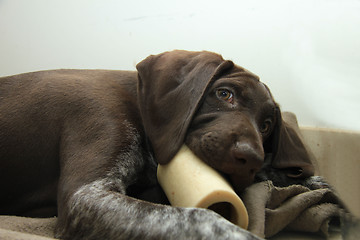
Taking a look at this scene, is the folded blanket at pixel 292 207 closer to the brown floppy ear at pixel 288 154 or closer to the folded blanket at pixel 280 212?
the folded blanket at pixel 280 212

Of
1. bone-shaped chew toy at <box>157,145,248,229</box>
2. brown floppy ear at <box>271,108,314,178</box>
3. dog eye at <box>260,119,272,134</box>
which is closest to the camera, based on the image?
bone-shaped chew toy at <box>157,145,248,229</box>

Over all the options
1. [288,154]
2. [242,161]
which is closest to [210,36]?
[288,154]

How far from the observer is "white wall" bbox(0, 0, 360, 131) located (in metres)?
3.88

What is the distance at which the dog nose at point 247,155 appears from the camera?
1.96 m

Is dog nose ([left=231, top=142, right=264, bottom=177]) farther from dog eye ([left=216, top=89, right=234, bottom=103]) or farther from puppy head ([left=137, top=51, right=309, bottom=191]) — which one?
dog eye ([left=216, top=89, right=234, bottom=103])

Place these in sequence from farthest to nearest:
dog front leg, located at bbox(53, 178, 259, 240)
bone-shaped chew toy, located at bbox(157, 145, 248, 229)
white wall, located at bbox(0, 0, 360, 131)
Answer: white wall, located at bbox(0, 0, 360, 131) < bone-shaped chew toy, located at bbox(157, 145, 248, 229) < dog front leg, located at bbox(53, 178, 259, 240)

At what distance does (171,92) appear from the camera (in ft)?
7.64

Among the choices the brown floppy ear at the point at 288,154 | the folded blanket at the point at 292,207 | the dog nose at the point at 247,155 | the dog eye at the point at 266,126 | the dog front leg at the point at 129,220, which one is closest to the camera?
the dog front leg at the point at 129,220

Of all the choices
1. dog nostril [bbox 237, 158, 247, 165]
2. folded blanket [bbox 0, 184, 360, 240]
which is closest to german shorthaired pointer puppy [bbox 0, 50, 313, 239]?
dog nostril [bbox 237, 158, 247, 165]

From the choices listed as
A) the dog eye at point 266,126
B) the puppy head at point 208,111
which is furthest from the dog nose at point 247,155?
the dog eye at point 266,126

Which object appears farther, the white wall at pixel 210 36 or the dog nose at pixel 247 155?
the white wall at pixel 210 36

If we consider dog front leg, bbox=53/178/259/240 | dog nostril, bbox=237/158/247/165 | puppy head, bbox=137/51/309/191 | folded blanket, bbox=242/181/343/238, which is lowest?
folded blanket, bbox=242/181/343/238

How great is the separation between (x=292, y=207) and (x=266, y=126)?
1.78ft

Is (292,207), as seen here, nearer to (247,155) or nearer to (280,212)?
(280,212)
